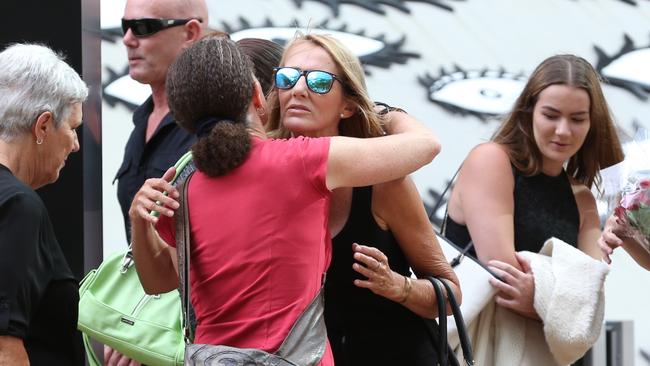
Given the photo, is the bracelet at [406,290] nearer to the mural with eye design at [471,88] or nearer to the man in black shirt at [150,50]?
the man in black shirt at [150,50]

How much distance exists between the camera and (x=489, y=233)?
3.41 metres

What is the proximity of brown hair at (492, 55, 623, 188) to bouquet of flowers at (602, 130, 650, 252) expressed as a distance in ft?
1.61

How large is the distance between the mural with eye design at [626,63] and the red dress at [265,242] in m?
2.30

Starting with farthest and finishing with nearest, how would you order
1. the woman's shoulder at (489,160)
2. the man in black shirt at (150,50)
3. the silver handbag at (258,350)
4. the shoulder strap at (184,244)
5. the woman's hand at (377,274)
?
the man in black shirt at (150,50)
the woman's shoulder at (489,160)
the woman's hand at (377,274)
the shoulder strap at (184,244)
the silver handbag at (258,350)

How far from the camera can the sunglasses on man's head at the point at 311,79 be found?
2752 millimetres

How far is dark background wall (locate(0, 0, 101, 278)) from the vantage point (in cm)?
439

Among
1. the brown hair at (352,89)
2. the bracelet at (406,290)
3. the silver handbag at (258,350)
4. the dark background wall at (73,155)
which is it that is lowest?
the dark background wall at (73,155)

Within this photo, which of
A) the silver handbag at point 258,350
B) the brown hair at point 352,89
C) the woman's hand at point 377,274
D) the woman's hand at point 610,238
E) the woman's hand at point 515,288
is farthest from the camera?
the woman's hand at point 515,288

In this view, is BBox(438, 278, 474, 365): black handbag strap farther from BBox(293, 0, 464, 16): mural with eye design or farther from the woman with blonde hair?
BBox(293, 0, 464, 16): mural with eye design

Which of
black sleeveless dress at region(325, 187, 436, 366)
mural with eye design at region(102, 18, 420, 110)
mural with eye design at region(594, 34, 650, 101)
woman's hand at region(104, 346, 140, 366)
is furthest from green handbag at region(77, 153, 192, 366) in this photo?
mural with eye design at region(594, 34, 650, 101)

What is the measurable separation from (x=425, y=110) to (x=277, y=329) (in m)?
2.14

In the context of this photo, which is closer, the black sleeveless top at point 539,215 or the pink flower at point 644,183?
the pink flower at point 644,183

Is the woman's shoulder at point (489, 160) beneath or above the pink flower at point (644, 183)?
beneath

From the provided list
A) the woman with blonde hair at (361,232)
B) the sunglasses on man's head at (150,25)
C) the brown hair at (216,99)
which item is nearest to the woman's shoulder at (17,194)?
the brown hair at (216,99)
